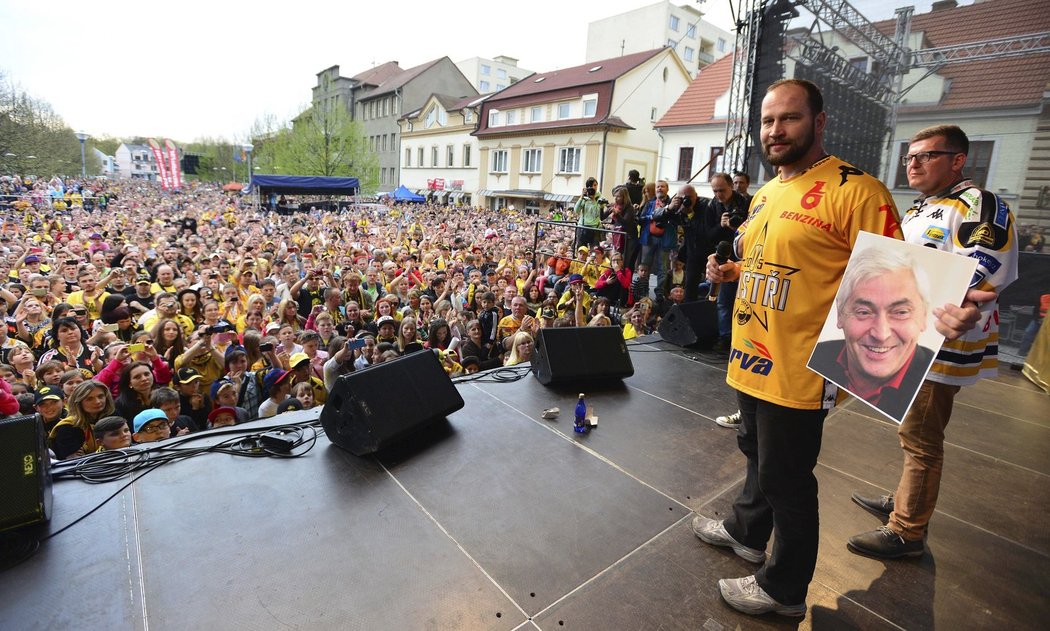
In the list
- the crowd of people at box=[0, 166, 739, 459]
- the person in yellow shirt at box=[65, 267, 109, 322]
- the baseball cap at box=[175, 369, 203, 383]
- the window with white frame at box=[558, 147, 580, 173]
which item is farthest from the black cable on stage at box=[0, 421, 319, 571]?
the window with white frame at box=[558, 147, 580, 173]

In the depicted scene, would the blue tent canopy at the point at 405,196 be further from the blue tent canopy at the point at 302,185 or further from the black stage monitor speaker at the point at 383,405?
the black stage monitor speaker at the point at 383,405

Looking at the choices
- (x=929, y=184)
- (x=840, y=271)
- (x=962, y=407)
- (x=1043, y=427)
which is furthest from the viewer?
(x=962, y=407)

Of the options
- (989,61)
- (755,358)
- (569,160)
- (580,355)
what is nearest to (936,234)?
(755,358)

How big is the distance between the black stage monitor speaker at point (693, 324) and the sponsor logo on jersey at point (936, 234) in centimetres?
321

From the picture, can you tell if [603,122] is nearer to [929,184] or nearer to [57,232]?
[57,232]

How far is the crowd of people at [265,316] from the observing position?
14.4 feet

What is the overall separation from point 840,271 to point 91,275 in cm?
919

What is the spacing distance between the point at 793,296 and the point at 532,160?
33599 millimetres

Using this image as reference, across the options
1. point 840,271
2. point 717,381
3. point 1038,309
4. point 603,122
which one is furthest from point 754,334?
point 603,122

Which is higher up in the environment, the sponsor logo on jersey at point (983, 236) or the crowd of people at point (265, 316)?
the sponsor logo on jersey at point (983, 236)

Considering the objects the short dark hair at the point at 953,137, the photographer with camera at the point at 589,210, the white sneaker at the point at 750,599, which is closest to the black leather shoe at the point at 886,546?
the white sneaker at the point at 750,599

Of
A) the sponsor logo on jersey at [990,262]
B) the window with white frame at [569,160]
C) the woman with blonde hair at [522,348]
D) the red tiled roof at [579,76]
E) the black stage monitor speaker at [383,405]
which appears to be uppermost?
the red tiled roof at [579,76]

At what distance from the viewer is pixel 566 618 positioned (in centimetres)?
185

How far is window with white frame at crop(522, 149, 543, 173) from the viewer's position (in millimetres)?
33094
